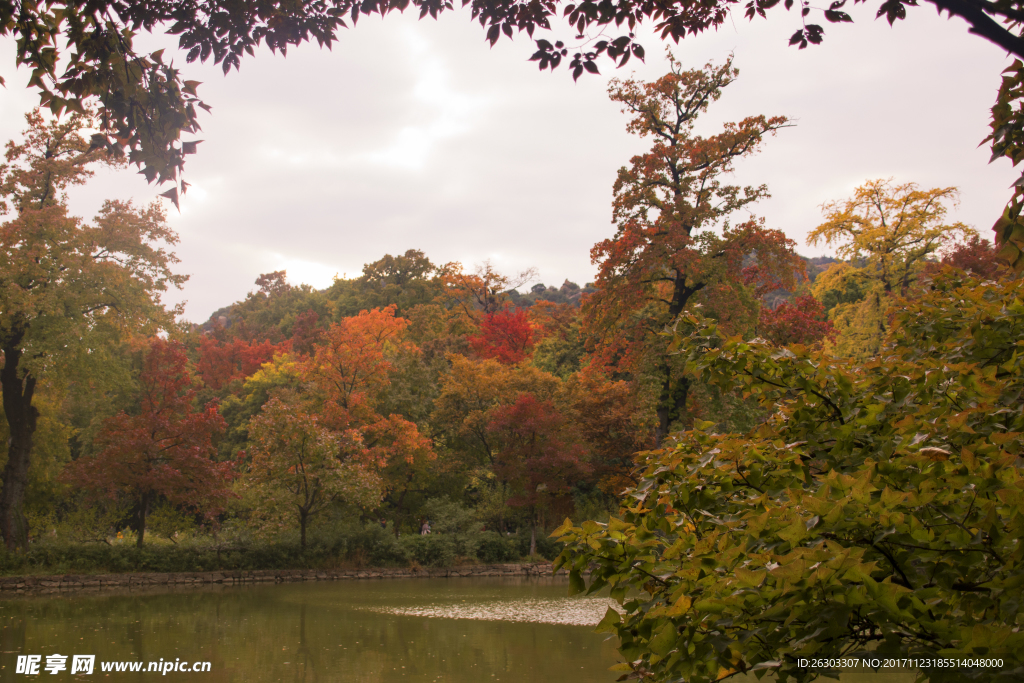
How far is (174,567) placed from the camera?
1953 centimetres

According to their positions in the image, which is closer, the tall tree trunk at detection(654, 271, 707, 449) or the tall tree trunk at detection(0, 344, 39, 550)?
the tall tree trunk at detection(0, 344, 39, 550)

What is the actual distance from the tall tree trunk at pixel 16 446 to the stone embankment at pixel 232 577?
6.18ft

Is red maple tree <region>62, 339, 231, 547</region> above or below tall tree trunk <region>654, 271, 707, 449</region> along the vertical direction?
below

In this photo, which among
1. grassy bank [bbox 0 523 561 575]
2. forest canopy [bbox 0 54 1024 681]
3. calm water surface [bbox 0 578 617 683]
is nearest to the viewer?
forest canopy [bbox 0 54 1024 681]

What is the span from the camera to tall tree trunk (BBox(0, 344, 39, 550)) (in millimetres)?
18344

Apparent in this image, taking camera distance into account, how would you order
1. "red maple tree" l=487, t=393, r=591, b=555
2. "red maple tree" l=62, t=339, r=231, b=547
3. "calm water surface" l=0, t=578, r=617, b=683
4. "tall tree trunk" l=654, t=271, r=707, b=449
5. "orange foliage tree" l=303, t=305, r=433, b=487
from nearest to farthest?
"calm water surface" l=0, t=578, r=617, b=683
"tall tree trunk" l=654, t=271, r=707, b=449
"red maple tree" l=62, t=339, r=231, b=547
"red maple tree" l=487, t=393, r=591, b=555
"orange foliage tree" l=303, t=305, r=433, b=487

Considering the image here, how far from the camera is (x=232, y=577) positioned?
19781 mm

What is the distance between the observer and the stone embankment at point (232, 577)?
55.6 ft

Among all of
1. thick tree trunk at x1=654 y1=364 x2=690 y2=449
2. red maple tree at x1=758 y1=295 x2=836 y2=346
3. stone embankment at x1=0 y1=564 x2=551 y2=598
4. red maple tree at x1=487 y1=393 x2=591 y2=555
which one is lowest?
stone embankment at x1=0 y1=564 x2=551 y2=598

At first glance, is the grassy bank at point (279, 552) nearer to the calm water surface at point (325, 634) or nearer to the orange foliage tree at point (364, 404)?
the calm water surface at point (325, 634)

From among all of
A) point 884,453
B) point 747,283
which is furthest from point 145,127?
point 747,283

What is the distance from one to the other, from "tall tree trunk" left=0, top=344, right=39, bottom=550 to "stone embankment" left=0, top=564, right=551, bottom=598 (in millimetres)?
1882

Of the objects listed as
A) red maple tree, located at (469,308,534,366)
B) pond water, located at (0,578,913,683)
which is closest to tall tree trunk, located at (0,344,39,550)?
pond water, located at (0,578,913,683)

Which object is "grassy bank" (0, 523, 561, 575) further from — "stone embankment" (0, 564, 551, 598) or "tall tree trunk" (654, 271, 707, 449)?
"tall tree trunk" (654, 271, 707, 449)
